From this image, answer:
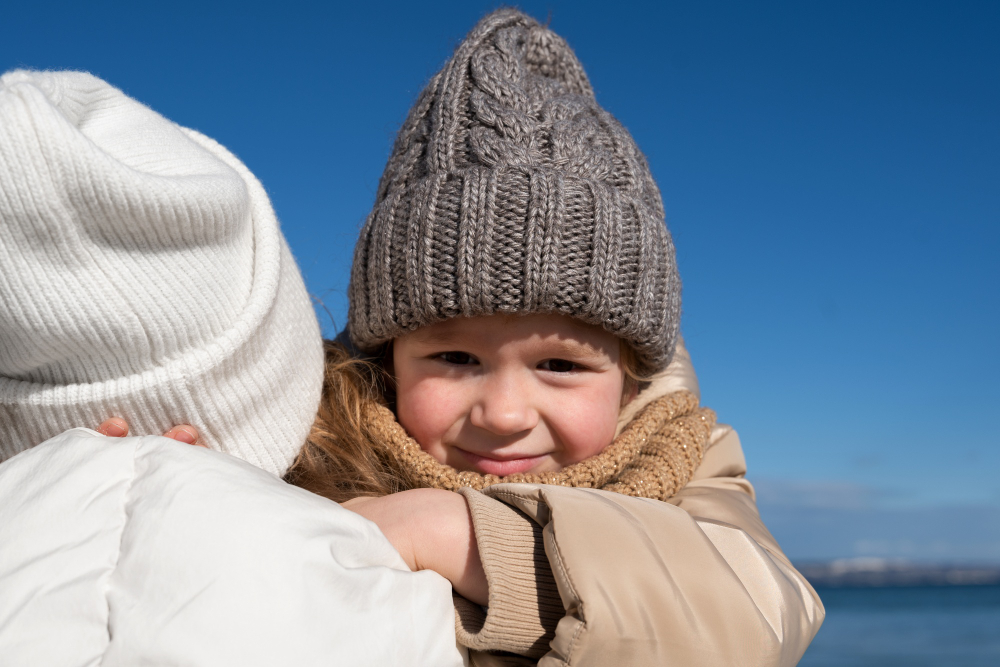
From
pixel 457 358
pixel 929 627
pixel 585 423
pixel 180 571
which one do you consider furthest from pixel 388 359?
pixel 929 627

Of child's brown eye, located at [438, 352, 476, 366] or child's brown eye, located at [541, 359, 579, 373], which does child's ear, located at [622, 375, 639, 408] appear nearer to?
child's brown eye, located at [541, 359, 579, 373]

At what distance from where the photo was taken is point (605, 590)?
1.16m

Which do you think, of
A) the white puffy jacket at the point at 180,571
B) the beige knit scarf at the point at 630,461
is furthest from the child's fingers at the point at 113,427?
the beige knit scarf at the point at 630,461

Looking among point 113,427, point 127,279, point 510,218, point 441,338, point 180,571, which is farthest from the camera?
point 441,338

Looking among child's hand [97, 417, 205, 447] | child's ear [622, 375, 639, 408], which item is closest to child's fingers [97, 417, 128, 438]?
child's hand [97, 417, 205, 447]

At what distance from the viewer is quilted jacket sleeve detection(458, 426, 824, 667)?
1.15 meters

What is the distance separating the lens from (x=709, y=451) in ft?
7.29

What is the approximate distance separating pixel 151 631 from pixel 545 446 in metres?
1.19

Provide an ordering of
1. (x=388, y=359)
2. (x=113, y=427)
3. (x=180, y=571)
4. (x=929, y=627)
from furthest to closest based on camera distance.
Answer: (x=929, y=627)
(x=388, y=359)
(x=113, y=427)
(x=180, y=571)

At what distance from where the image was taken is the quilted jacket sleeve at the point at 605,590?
3.76 feet

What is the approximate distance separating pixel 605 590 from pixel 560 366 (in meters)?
0.88

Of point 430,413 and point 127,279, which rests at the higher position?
point 127,279

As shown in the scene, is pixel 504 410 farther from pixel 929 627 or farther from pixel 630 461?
pixel 929 627

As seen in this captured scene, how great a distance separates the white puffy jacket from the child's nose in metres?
0.79
